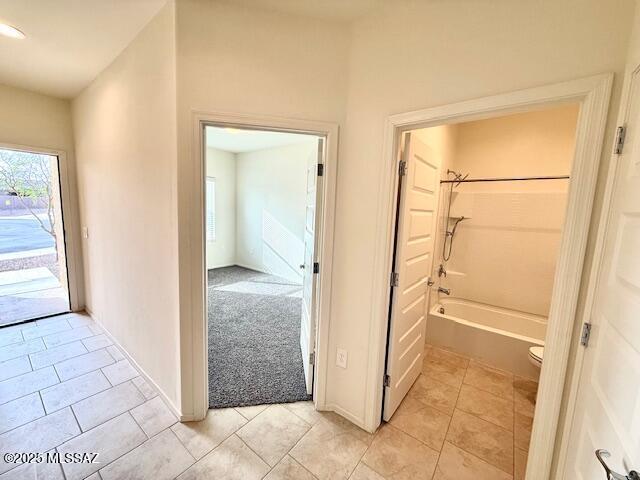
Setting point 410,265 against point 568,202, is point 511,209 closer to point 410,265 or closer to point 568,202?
point 410,265

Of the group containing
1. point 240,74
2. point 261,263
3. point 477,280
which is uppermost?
point 240,74

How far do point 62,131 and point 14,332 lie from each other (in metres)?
2.30

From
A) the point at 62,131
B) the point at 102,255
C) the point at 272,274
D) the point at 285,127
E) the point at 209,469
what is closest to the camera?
the point at 209,469

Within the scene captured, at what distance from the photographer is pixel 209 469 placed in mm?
1502

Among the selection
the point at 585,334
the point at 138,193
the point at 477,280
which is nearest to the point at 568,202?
the point at 585,334

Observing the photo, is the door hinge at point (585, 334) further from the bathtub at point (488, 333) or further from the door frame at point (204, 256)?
the bathtub at point (488, 333)

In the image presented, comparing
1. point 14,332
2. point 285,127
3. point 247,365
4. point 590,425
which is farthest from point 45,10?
point 590,425

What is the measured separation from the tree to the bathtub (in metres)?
5.08

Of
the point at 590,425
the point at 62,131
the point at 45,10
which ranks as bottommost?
the point at 590,425

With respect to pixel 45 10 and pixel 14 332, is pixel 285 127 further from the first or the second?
pixel 14 332

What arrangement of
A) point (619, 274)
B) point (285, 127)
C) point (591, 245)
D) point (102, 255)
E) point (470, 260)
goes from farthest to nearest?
1. point (470, 260)
2. point (102, 255)
3. point (285, 127)
4. point (591, 245)
5. point (619, 274)

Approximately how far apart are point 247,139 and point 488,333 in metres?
4.57

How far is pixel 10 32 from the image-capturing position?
1.86 meters

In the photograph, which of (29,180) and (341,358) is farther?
(29,180)
